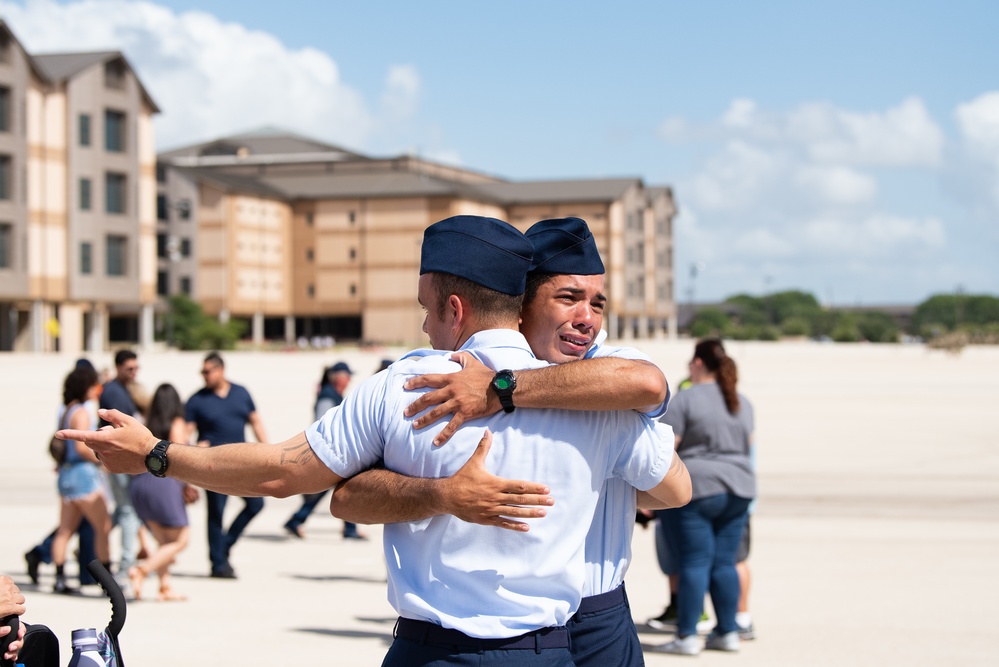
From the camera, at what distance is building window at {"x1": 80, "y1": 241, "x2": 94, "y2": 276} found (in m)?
67.7

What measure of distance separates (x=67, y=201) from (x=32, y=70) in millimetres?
7284

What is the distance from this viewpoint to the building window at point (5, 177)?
205 ft

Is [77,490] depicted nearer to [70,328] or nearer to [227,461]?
[227,461]

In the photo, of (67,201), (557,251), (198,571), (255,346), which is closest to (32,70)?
(67,201)

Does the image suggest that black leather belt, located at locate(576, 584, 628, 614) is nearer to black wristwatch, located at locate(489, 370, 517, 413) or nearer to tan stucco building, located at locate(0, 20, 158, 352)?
black wristwatch, located at locate(489, 370, 517, 413)

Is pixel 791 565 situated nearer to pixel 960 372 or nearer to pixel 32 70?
pixel 960 372

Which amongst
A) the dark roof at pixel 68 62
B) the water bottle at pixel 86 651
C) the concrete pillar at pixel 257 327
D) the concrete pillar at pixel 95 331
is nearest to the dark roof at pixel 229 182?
the concrete pillar at pixel 257 327

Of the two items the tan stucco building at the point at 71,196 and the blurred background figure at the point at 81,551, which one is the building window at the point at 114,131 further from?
the blurred background figure at the point at 81,551

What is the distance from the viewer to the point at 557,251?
361cm

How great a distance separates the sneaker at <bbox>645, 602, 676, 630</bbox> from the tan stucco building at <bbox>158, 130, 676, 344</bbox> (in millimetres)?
A: 79305

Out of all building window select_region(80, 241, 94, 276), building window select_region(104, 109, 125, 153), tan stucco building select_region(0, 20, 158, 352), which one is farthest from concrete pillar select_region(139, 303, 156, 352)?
building window select_region(104, 109, 125, 153)

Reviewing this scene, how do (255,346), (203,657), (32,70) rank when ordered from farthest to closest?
1. (255,346)
2. (32,70)
3. (203,657)

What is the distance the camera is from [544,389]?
2980mm

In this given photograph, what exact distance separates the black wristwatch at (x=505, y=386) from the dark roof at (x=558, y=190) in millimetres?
95239
